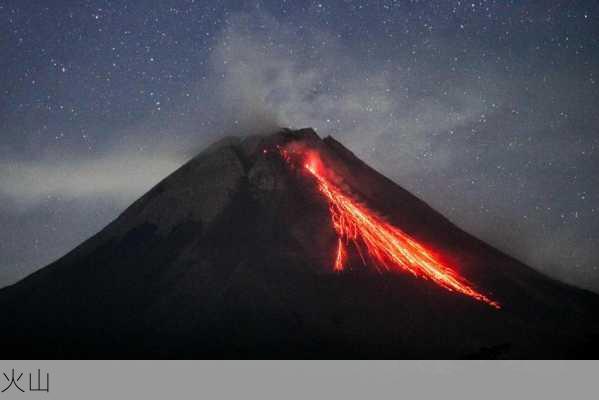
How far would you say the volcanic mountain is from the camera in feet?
107

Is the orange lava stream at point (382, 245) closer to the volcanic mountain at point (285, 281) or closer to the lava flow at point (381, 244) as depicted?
the lava flow at point (381, 244)

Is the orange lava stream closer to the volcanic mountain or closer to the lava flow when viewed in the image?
the lava flow

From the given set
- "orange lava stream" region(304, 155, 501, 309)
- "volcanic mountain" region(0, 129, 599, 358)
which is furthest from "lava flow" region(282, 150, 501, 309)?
"volcanic mountain" region(0, 129, 599, 358)

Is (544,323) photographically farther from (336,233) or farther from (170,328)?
(170,328)

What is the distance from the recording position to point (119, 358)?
3059cm

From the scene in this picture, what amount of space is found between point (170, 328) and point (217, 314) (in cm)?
281

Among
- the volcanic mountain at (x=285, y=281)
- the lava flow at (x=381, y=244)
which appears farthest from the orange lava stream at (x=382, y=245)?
the volcanic mountain at (x=285, y=281)

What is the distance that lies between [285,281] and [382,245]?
8.99 m

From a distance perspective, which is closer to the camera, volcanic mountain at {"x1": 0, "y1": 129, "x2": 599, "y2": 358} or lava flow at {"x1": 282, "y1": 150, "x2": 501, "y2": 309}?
volcanic mountain at {"x1": 0, "y1": 129, "x2": 599, "y2": 358}

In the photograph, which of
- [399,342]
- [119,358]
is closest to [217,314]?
[119,358]

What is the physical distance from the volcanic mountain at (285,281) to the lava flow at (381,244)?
15 cm

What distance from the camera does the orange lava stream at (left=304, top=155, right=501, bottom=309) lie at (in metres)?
40.6

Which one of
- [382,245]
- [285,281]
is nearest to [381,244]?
[382,245]

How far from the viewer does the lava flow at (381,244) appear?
40.7m
